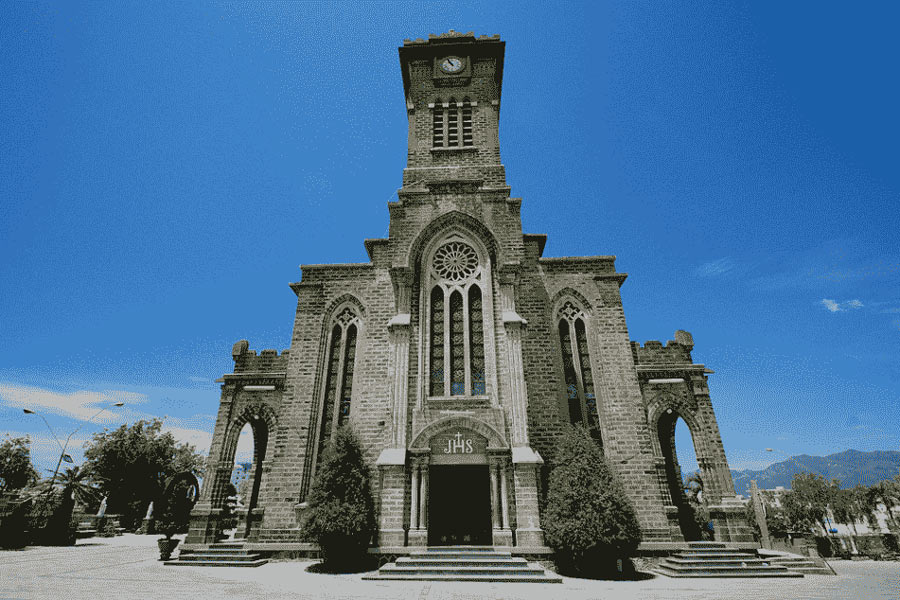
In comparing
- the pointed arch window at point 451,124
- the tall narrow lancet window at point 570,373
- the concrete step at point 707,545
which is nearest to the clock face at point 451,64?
the pointed arch window at point 451,124

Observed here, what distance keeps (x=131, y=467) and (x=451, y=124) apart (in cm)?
3990

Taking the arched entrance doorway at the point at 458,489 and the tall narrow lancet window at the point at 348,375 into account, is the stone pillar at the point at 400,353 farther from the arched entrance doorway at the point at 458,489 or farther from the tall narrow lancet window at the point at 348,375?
the tall narrow lancet window at the point at 348,375

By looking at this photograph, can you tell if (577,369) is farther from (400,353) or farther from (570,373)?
(400,353)

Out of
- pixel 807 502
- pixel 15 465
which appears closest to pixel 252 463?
pixel 15 465

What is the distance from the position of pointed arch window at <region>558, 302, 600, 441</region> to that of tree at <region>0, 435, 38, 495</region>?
51.1m

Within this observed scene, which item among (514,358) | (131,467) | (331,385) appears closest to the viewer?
(514,358)

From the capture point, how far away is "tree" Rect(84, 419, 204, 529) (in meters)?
37.9

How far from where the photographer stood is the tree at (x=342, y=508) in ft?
44.7

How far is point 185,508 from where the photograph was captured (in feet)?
130

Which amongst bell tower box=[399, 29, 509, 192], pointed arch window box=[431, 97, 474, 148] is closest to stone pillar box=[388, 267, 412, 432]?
bell tower box=[399, 29, 509, 192]

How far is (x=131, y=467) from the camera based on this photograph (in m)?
38.2

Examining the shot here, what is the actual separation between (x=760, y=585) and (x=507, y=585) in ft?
22.9

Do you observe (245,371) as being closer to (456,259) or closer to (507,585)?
Result: (456,259)

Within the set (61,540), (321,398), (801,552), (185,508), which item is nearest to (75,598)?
(321,398)
